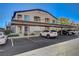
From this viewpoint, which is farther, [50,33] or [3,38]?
[50,33]

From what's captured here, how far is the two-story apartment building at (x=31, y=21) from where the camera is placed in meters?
2.50

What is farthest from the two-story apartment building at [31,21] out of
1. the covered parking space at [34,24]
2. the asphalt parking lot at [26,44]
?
the asphalt parking lot at [26,44]

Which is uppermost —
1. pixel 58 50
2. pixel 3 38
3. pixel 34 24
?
pixel 34 24

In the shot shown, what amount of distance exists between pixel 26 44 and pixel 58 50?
1.51 ft

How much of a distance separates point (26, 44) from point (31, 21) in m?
0.34

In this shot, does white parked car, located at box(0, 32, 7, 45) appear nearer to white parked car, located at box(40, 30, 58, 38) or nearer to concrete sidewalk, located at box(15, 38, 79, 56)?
concrete sidewalk, located at box(15, 38, 79, 56)

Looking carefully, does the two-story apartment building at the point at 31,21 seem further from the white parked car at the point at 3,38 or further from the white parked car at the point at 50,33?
the white parked car at the point at 3,38

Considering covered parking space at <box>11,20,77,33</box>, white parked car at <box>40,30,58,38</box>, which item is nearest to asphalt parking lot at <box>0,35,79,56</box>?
white parked car at <box>40,30,58,38</box>

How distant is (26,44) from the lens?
2.51 meters

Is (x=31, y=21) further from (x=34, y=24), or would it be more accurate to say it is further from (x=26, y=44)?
(x=26, y=44)

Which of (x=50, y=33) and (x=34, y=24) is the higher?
(x=34, y=24)

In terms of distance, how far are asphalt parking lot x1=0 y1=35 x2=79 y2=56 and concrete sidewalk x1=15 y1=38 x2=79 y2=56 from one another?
56 millimetres

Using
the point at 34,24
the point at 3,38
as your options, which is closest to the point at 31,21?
the point at 34,24

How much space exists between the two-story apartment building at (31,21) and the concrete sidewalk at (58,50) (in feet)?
0.92
